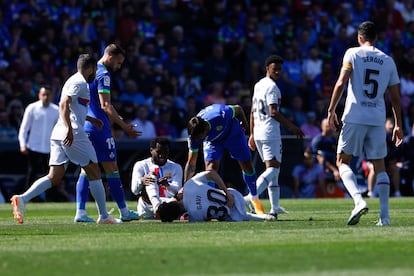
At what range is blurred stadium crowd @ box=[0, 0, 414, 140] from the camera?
27328mm

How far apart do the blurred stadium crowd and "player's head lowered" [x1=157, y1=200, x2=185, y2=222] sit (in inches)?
415

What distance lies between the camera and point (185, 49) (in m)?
30.6

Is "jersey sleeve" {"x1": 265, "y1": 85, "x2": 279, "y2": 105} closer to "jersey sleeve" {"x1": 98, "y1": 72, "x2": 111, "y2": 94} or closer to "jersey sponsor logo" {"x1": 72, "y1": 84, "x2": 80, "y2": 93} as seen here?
"jersey sleeve" {"x1": 98, "y1": 72, "x2": 111, "y2": 94}

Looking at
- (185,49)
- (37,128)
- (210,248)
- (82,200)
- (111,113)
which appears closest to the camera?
(210,248)

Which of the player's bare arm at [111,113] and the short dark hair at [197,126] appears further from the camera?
the short dark hair at [197,126]

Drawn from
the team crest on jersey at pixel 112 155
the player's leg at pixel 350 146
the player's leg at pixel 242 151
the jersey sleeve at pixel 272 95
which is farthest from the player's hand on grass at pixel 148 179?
the player's leg at pixel 350 146

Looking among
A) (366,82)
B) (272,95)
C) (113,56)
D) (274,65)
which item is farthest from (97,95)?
(366,82)

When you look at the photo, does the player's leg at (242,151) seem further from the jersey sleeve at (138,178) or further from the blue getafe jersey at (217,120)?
the jersey sleeve at (138,178)

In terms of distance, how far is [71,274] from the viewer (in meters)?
8.84

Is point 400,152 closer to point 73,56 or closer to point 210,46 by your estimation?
point 210,46

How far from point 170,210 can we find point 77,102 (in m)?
1.89

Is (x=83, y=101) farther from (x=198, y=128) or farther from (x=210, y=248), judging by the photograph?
(x=210, y=248)

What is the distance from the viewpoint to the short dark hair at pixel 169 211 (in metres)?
15.4

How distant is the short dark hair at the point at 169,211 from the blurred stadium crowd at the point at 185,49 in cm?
1054
